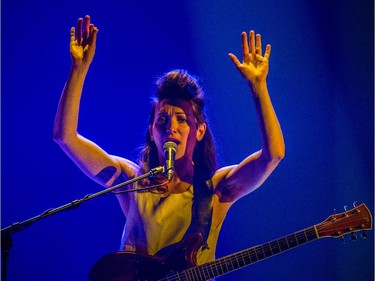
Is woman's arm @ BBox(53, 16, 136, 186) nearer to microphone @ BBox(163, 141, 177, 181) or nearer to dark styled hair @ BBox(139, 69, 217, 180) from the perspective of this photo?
dark styled hair @ BBox(139, 69, 217, 180)

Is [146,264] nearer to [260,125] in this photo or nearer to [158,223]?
[158,223]

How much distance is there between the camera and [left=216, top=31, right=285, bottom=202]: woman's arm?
9.26ft

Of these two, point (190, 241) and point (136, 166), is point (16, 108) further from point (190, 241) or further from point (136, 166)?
point (190, 241)

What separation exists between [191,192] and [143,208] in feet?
1.05

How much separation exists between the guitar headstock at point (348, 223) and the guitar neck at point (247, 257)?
64 mm

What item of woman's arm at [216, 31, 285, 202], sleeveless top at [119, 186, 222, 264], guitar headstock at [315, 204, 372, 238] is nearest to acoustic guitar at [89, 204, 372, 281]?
guitar headstock at [315, 204, 372, 238]

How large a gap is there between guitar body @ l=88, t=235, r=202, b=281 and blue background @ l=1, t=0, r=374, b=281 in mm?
388

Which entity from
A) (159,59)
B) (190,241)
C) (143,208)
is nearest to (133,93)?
(159,59)

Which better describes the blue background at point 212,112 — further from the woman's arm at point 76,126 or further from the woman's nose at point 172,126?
the woman's nose at point 172,126

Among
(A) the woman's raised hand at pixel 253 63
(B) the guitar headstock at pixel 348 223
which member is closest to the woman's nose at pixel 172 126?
(A) the woman's raised hand at pixel 253 63

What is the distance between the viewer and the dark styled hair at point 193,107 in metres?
3.21

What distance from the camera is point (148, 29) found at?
3.38 m

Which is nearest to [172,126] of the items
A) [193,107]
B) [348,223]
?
[193,107]

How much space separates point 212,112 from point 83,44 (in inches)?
36.7
